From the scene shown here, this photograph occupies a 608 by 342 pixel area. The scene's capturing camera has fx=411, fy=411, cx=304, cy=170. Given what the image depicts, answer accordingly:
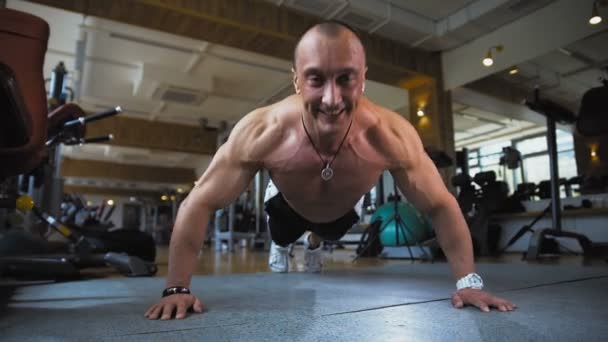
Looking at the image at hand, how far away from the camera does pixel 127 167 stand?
13211 millimetres

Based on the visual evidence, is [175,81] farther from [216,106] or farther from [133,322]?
[133,322]

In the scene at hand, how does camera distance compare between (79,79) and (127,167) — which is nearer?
(79,79)

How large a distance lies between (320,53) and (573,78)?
17.9ft

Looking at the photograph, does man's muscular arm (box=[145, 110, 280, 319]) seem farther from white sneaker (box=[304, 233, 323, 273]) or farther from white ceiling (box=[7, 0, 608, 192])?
white ceiling (box=[7, 0, 608, 192])

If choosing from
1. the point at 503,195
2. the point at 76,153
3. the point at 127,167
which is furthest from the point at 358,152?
the point at 127,167

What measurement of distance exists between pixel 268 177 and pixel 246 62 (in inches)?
170

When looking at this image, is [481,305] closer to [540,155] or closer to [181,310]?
[181,310]

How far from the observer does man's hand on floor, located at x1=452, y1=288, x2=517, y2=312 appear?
1169 millimetres

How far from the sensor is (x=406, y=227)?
13.3 ft

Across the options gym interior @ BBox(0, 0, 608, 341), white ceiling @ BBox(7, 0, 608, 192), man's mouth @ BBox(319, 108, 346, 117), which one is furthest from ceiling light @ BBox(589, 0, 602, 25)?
man's mouth @ BBox(319, 108, 346, 117)

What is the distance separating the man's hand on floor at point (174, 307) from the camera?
111 centimetres

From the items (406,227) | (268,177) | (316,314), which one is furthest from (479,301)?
(406,227)

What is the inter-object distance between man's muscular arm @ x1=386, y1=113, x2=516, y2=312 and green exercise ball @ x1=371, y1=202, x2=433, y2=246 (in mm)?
2636

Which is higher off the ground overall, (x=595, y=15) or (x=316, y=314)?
(x=595, y=15)
